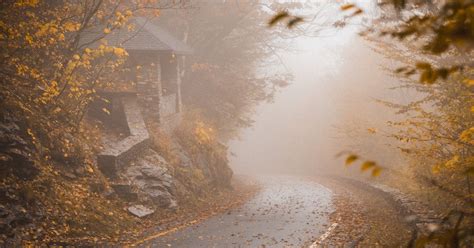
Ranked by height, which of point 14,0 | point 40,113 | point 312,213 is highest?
point 14,0

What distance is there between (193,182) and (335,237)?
8141 millimetres

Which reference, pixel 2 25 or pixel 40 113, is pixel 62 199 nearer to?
pixel 40 113

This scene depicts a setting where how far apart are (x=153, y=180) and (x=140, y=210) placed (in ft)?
7.09

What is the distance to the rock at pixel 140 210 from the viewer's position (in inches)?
486

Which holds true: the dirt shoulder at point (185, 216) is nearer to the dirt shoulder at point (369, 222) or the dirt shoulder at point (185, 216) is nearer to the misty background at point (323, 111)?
the dirt shoulder at point (369, 222)

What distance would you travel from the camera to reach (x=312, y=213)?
1480 cm

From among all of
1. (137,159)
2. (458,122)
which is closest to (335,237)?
(458,122)

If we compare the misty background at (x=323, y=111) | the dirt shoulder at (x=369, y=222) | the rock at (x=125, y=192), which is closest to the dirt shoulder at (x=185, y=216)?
the rock at (x=125, y=192)

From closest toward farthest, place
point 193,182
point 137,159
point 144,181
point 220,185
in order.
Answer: point 144,181 < point 137,159 < point 193,182 < point 220,185

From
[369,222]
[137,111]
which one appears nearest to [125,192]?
[137,111]

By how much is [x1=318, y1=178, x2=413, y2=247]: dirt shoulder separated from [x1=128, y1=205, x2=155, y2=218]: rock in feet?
18.3

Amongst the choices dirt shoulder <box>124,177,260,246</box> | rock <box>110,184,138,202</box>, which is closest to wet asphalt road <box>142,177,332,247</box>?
dirt shoulder <box>124,177,260,246</box>

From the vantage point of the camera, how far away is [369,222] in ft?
40.5

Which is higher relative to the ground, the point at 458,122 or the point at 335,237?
the point at 458,122
